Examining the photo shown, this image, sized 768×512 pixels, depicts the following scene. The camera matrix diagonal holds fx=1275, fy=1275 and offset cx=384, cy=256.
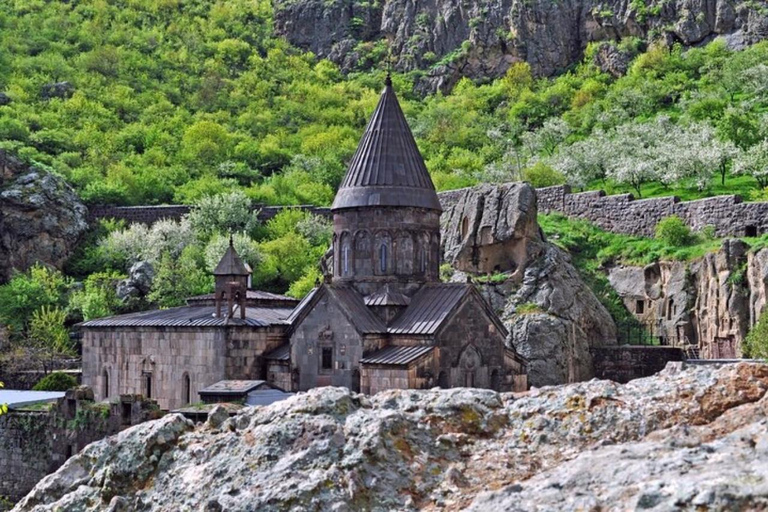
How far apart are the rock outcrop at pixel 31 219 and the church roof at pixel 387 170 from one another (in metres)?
30.2

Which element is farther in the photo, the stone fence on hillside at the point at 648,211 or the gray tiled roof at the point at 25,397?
the stone fence on hillside at the point at 648,211

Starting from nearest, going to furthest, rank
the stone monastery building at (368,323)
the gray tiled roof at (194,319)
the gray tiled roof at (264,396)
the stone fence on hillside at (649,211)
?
the gray tiled roof at (264,396) < the stone monastery building at (368,323) < the gray tiled roof at (194,319) < the stone fence on hillside at (649,211)

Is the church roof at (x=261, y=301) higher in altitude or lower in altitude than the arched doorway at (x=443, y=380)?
higher

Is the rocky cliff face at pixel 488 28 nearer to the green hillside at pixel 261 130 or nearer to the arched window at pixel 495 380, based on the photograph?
the green hillside at pixel 261 130

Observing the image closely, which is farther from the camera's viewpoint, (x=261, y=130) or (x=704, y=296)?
(x=261, y=130)

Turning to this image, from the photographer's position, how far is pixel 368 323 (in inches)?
1267

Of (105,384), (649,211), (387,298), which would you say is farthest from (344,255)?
(649,211)

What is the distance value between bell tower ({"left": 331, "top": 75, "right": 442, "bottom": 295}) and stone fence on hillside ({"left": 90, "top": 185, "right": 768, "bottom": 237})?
1610 centimetres

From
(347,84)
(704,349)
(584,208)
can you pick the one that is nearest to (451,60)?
(347,84)

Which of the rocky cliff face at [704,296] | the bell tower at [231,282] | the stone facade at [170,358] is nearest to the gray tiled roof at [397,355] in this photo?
the stone facade at [170,358]

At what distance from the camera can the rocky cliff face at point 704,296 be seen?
40.8 meters

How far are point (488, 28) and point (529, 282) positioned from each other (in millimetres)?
55945

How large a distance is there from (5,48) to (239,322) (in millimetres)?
74380

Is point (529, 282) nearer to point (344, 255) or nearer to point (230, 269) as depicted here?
point (344, 255)
